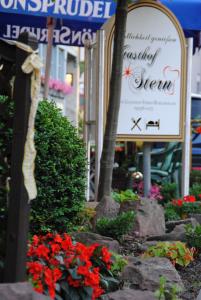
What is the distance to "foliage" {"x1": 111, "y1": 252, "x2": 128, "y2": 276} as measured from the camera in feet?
15.4

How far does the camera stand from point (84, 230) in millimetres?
5855

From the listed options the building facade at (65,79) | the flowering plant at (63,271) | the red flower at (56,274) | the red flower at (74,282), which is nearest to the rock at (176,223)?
the flowering plant at (63,271)

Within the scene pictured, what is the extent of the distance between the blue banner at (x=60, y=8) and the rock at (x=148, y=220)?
321cm

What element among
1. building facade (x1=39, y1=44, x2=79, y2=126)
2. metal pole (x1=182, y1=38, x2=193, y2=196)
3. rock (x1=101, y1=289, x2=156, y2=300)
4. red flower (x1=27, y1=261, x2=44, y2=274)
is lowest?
rock (x1=101, y1=289, x2=156, y2=300)

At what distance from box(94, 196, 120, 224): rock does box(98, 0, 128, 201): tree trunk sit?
2.17ft

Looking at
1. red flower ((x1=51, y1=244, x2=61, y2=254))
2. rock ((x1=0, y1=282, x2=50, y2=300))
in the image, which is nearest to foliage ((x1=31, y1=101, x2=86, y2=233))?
red flower ((x1=51, y1=244, x2=61, y2=254))

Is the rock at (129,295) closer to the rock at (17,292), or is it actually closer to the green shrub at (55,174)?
the green shrub at (55,174)

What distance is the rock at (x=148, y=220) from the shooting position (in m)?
6.34

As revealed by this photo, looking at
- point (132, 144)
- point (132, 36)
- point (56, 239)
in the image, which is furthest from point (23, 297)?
point (132, 144)

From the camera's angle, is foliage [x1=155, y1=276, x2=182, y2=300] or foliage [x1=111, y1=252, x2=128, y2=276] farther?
foliage [x1=111, y1=252, x2=128, y2=276]

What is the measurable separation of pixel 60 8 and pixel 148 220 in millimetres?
3510

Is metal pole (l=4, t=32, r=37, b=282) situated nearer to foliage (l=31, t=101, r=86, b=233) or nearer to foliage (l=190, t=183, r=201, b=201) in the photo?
foliage (l=31, t=101, r=86, b=233)

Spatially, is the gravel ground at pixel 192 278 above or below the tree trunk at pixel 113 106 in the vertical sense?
below

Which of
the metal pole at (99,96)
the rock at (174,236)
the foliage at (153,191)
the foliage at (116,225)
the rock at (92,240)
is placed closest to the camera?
the rock at (92,240)
